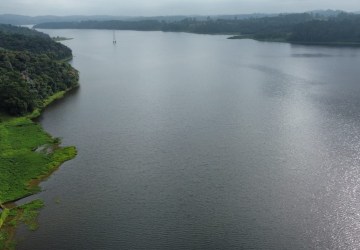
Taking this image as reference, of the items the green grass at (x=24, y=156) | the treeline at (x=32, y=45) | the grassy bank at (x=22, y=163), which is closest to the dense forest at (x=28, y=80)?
the grassy bank at (x=22, y=163)

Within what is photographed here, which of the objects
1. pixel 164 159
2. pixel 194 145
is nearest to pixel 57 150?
pixel 164 159

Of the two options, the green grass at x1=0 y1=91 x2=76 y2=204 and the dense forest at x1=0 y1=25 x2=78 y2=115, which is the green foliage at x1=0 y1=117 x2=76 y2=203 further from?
the dense forest at x1=0 y1=25 x2=78 y2=115

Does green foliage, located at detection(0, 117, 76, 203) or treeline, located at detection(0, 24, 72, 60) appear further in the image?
treeline, located at detection(0, 24, 72, 60)

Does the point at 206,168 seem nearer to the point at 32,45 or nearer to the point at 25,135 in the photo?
the point at 25,135

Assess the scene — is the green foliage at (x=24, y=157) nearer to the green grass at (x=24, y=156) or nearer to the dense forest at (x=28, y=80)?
the green grass at (x=24, y=156)

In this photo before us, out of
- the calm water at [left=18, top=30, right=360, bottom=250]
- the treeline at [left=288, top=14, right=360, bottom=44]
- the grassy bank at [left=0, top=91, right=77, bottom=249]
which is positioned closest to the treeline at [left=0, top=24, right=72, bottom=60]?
the calm water at [left=18, top=30, right=360, bottom=250]
